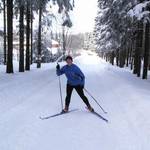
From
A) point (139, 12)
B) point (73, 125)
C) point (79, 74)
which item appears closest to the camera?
point (73, 125)

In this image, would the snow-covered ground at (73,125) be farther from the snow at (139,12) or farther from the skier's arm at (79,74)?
the snow at (139,12)

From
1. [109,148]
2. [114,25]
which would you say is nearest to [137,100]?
[109,148]

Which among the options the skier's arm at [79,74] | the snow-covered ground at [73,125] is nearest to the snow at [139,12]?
the snow-covered ground at [73,125]

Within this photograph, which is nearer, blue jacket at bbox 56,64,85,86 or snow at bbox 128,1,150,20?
blue jacket at bbox 56,64,85,86

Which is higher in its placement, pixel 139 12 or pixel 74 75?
pixel 139 12

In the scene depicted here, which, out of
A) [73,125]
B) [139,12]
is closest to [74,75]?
[73,125]

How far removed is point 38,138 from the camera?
7660 mm

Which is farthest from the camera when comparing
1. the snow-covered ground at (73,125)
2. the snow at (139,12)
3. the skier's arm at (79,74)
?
the snow at (139,12)

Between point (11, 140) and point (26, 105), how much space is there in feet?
13.4

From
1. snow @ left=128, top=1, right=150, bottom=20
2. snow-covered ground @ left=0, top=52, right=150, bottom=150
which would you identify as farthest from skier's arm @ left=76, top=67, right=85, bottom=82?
snow @ left=128, top=1, right=150, bottom=20

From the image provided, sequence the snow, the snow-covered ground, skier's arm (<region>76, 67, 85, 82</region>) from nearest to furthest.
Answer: the snow-covered ground, skier's arm (<region>76, 67, 85, 82</region>), the snow

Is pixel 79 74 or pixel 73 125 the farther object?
pixel 79 74

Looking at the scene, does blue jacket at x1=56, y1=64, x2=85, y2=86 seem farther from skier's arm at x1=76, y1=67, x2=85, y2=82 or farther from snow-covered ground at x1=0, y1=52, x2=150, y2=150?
snow-covered ground at x1=0, y1=52, x2=150, y2=150

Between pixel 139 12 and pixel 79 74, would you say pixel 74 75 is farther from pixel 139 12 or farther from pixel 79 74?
pixel 139 12
